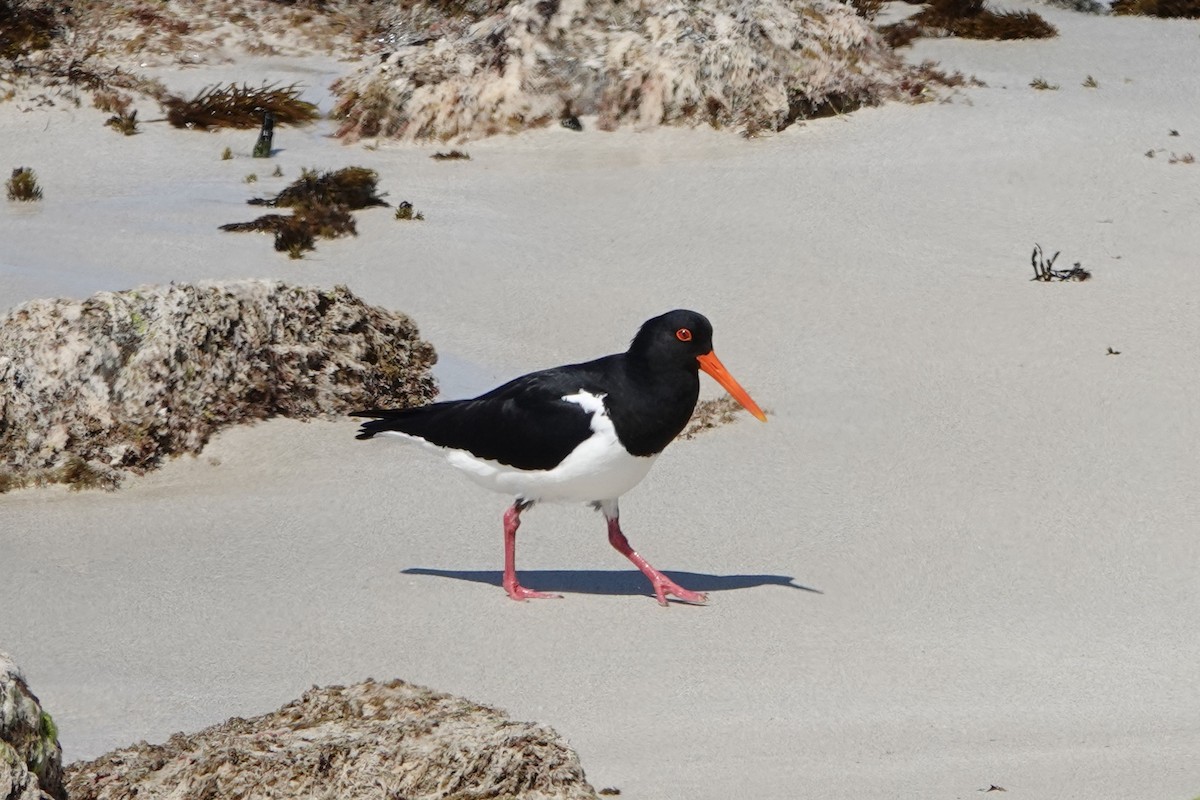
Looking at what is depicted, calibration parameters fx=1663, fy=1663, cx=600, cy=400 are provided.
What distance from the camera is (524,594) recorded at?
7.95 meters

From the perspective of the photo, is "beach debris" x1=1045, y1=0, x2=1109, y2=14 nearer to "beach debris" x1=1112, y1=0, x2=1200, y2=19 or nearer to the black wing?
"beach debris" x1=1112, y1=0, x2=1200, y2=19

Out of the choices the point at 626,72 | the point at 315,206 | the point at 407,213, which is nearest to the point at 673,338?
the point at 407,213

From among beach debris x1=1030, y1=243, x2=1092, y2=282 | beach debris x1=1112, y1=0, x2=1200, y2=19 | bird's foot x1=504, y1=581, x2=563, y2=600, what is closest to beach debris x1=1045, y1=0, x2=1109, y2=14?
beach debris x1=1112, y1=0, x2=1200, y2=19

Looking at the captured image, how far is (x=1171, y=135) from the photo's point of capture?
15.4 meters

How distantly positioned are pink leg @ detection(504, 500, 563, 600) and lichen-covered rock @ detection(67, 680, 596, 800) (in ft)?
10.4

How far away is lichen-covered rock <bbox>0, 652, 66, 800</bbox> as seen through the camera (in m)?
3.86

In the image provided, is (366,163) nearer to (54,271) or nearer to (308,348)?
(54,271)

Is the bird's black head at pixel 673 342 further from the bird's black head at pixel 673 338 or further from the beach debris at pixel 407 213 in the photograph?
the beach debris at pixel 407 213

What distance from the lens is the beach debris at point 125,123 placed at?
16.5 metres

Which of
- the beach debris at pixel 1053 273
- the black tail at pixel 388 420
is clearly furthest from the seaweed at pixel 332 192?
the black tail at pixel 388 420

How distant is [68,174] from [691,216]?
5931 mm

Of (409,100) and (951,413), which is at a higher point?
(409,100)

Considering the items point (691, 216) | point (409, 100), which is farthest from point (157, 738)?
point (409, 100)

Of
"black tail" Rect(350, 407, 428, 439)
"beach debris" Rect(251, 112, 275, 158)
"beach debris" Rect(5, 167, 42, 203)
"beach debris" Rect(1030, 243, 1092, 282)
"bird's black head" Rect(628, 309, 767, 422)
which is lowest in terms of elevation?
"black tail" Rect(350, 407, 428, 439)
